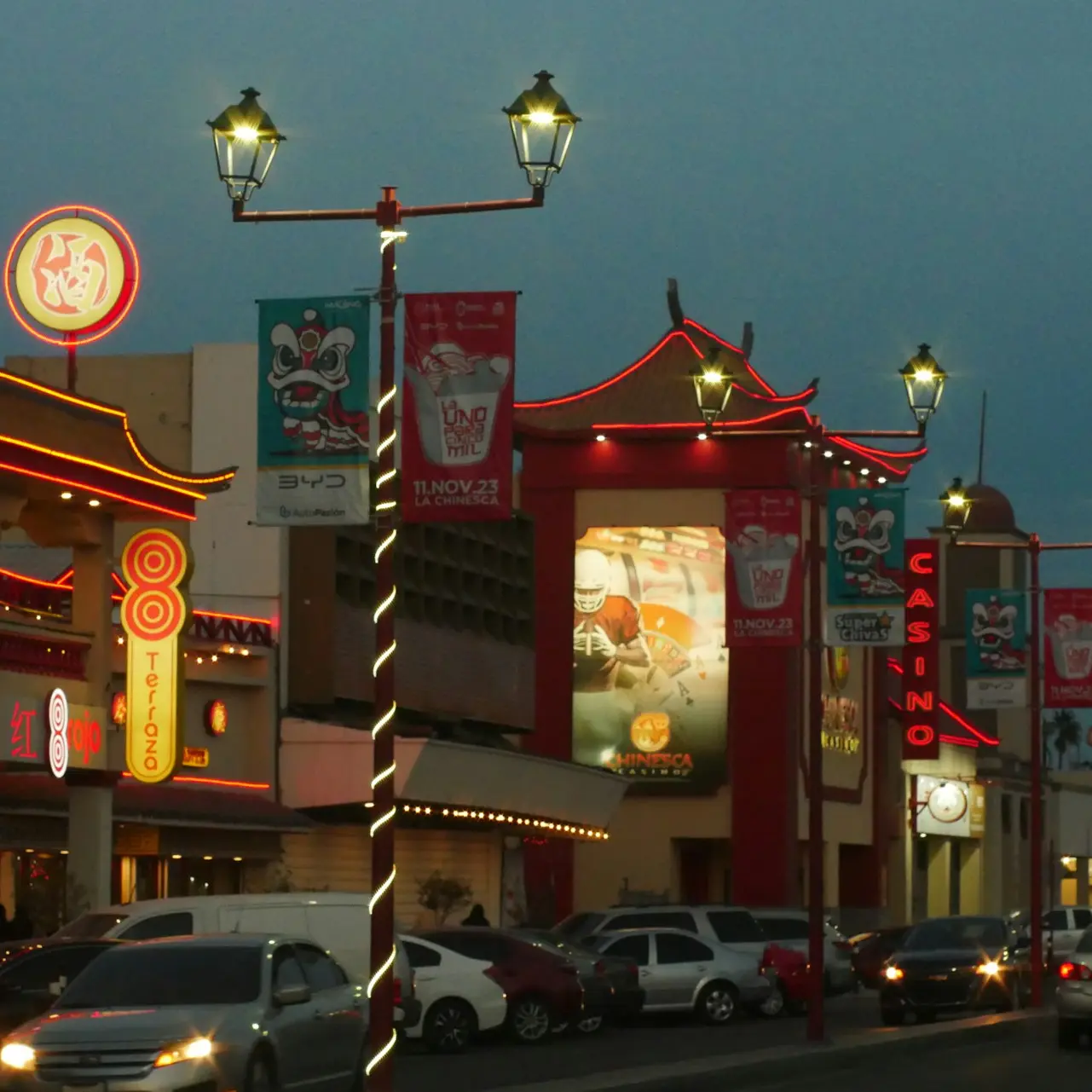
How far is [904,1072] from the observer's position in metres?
25.7

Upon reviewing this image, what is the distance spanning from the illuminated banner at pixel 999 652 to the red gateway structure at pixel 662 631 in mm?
19886

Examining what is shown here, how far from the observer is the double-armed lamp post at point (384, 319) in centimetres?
1838

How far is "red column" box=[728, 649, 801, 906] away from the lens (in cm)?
5925

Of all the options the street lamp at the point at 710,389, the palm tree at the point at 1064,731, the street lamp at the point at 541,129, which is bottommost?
the palm tree at the point at 1064,731

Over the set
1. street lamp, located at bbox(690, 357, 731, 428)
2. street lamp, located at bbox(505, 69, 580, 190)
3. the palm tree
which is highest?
street lamp, located at bbox(505, 69, 580, 190)

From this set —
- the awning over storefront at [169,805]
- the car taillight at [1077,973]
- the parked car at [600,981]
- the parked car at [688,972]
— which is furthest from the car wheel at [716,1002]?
the awning over storefront at [169,805]

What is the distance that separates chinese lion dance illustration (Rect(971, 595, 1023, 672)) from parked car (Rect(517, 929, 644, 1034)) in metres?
9.31

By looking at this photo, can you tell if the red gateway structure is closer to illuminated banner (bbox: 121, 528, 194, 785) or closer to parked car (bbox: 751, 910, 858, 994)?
parked car (bbox: 751, 910, 858, 994)

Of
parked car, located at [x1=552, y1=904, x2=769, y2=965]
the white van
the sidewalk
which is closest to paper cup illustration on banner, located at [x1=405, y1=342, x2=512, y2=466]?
the sidewalk

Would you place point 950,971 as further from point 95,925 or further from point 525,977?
point 95,925

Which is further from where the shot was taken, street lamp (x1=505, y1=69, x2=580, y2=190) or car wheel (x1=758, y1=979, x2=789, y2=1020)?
car wheel (x1=758, y1=979, x2=789, y2=1020)

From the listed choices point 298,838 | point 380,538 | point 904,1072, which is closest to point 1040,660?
point 298,838

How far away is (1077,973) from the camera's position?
93.4ft

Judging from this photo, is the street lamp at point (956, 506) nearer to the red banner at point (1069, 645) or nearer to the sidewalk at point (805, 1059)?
the red banner at point (1069, 645)
